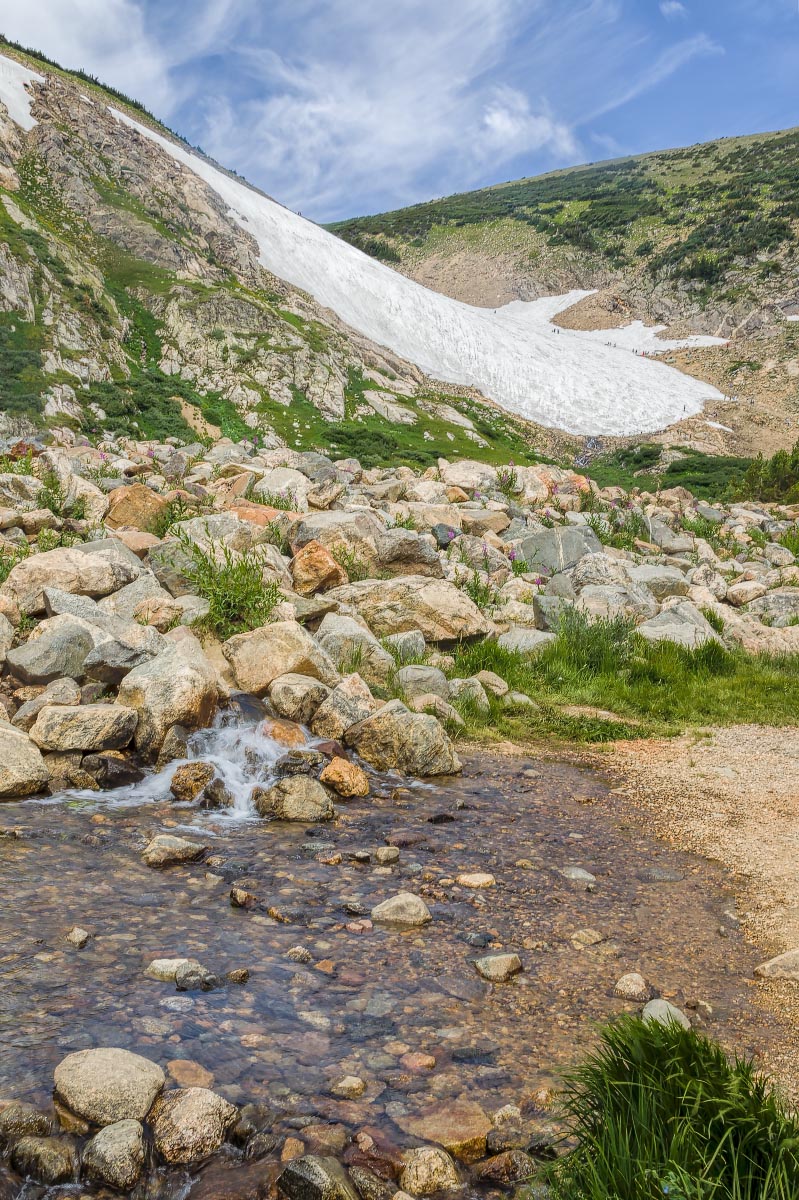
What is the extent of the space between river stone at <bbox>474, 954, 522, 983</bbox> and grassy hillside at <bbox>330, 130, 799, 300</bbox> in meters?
91.7

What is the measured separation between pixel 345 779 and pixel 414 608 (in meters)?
3.89

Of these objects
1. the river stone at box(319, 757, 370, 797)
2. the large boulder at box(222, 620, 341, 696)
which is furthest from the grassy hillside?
the river stone at box(319, 757, 370, 797)

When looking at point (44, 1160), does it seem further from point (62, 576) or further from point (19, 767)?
point (62, 576)

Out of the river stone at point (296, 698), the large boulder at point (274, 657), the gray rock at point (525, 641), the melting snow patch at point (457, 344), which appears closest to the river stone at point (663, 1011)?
the river stone at point (296, 698)

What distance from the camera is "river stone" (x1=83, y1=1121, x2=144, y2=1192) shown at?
216cm

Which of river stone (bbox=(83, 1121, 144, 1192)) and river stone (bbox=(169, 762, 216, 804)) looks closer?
river stone (bbox=(83, 1121, 144, 1192))

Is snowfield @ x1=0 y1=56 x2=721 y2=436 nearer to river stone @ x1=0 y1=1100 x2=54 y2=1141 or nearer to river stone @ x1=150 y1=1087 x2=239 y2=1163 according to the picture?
river stone @ x1=150 y1=1087 x2=239 y2=1163

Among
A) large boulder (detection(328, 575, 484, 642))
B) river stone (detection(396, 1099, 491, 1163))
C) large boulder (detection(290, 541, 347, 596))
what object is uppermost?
large boulder (detection(290, 541, 347, 596))

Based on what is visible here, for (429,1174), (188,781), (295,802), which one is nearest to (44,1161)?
(429,1174)

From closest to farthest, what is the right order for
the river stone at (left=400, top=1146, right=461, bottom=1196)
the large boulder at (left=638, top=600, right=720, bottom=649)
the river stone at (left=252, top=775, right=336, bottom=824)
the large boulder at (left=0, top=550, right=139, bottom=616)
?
the river stone at (left=400, top=1146, right=461, bottom=1196), the river stone at (left=252, top=775, right=336, bottom=824), the large boulder at (left=0, top=550, right=139, bottom=616), the large boulder at (left=638, top=600, right=720, bottom=649)

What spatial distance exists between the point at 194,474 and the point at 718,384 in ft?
207

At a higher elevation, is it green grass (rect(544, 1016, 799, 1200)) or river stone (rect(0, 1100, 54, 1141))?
green grass (rect(544, 1016, 799, 1200))

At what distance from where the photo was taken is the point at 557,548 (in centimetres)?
1303

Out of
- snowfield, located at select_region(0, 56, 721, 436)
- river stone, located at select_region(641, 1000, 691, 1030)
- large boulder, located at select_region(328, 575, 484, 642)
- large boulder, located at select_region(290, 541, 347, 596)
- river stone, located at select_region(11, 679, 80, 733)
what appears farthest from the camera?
snowfield, located at select_region(0, 56, 721, 436)
